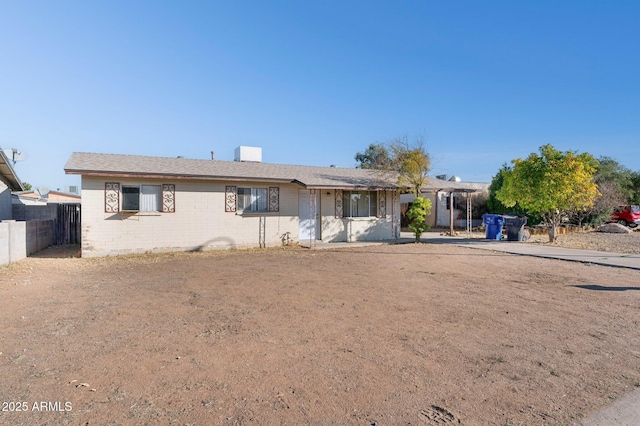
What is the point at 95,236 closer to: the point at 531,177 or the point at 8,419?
the point at 8,419

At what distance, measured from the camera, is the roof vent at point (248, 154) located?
62.7 feet

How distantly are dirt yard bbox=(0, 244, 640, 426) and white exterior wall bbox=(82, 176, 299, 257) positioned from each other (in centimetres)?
416

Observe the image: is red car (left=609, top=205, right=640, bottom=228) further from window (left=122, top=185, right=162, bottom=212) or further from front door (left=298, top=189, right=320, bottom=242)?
window (left=122, top=185, right=162, bottom=212)

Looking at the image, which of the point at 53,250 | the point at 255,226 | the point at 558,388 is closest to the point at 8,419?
the point at 558,388

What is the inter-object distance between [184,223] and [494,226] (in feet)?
47.6

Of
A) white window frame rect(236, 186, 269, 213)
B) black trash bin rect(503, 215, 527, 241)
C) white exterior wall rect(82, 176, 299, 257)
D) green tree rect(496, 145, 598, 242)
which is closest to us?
white exterior wall rect(82, 176, 299, 257)

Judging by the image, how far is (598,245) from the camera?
15648 millimetres

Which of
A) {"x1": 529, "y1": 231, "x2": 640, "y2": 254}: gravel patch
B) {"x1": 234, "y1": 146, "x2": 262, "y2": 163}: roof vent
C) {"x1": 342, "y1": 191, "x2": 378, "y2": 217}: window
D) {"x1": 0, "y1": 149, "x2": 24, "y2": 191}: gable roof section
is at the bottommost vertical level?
{"x1": 529, "y1": 231, "x2": 640, "y2": 254}: gravel patch

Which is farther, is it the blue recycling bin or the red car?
the red car

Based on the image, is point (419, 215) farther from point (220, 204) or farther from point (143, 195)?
point (143, 195)

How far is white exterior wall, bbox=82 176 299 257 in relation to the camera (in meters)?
12.7

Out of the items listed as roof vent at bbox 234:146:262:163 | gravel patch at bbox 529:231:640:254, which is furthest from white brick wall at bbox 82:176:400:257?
gravel patch at bbox 529:231:640:254

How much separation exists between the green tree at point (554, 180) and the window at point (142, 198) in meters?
15.0

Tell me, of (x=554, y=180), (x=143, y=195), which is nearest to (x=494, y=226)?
(x=554, y=180)
